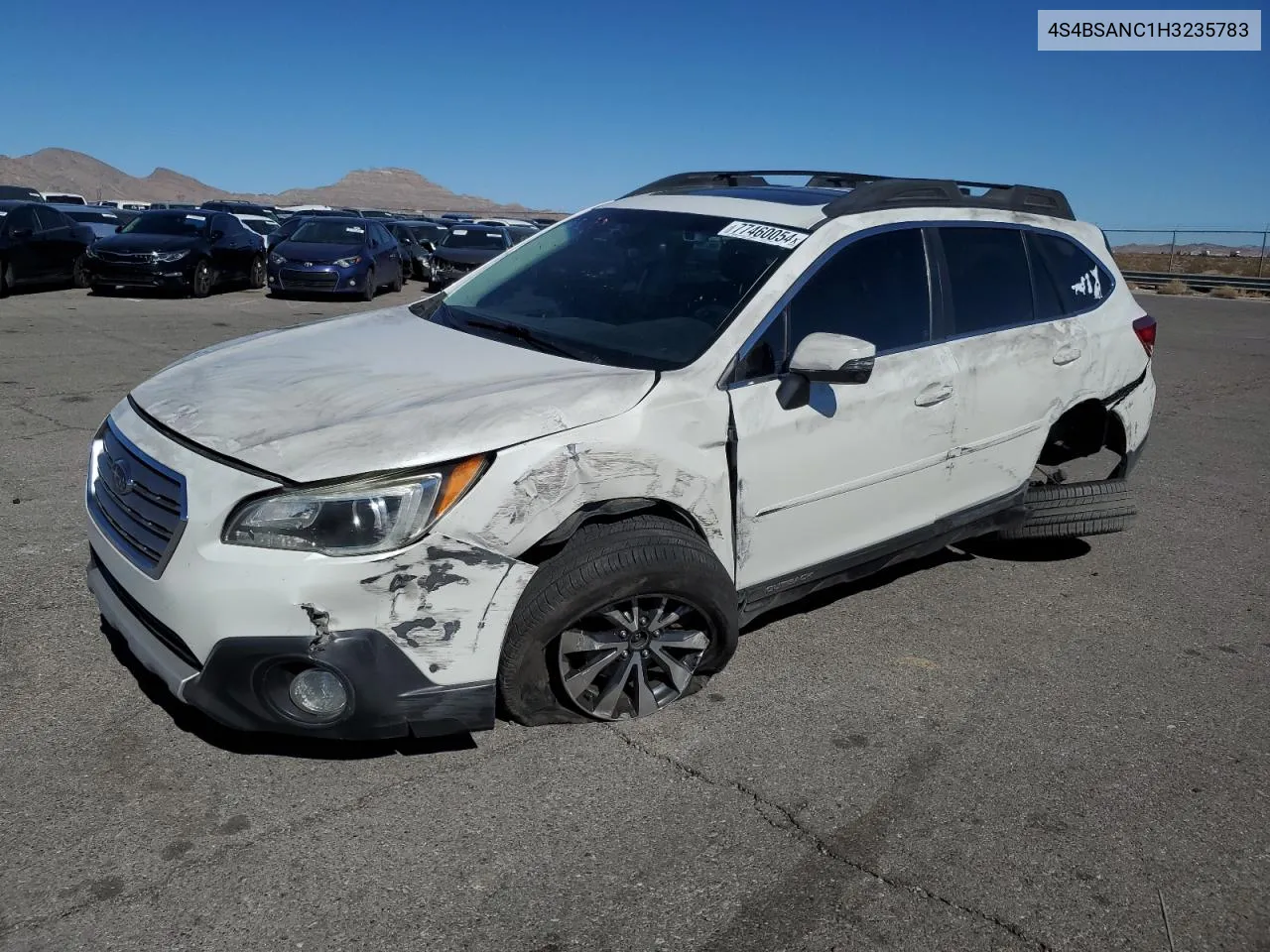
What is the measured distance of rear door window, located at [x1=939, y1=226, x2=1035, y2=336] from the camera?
4.43 meters

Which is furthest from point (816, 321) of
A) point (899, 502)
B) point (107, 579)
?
point (107, 579)

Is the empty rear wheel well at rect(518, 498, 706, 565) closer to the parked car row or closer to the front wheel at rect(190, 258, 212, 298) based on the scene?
the parked car row

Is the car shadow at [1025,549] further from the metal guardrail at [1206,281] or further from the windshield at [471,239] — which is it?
the metal guardrail at [1206,281]

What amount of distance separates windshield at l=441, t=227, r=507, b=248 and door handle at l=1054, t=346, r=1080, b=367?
695 inches

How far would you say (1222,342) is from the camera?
689 inches

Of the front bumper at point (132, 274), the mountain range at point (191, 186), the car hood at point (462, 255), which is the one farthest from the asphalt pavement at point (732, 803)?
the mountain range at point (191, 186)

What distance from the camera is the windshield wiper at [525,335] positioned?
12.1ft

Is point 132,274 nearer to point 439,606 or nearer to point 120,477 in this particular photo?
point 120,477

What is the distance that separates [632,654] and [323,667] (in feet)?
3.33

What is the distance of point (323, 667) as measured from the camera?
9.29 ft

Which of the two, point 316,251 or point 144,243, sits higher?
point 144,243

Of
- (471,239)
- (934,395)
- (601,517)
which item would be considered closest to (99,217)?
(471,239)

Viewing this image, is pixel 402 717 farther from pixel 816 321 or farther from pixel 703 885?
pixel 816 321

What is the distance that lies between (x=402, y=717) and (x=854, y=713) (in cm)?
163
